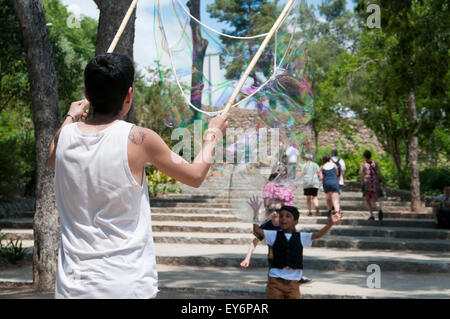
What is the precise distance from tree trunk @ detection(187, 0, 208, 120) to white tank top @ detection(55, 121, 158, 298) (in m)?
2.64

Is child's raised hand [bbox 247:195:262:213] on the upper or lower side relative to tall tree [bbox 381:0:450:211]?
lower

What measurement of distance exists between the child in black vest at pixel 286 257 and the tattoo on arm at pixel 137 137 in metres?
3.22

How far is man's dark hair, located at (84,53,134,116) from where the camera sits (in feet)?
7.54

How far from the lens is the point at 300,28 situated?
5.01m

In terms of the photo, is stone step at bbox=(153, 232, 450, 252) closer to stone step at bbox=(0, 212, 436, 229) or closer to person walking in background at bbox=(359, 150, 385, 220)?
stone step at bbox=(0, 212, 436, 229)

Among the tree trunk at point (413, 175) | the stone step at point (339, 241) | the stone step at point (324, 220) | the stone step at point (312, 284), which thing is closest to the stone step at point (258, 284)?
the stone step at point (312, 284)

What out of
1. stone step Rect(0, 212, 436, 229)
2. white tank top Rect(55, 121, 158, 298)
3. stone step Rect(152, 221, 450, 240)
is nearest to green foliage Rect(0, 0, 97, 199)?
stone step Rect(0, 212, 436, 229)

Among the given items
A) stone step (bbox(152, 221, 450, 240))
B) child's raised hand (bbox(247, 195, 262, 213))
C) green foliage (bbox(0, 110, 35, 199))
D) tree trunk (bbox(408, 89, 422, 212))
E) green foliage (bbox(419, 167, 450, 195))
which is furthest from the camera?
green foliage (bbox(419, 167, 450, 195))

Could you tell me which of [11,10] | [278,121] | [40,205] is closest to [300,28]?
[278,121]

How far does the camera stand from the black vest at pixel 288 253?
5309 mm

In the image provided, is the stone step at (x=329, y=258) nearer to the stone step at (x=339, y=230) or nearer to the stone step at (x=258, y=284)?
the stone step at (x=258, y=284)

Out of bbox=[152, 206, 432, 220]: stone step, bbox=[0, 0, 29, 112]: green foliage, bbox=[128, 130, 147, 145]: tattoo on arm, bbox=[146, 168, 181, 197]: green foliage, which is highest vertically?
bbox=[0, 0, 29, 112]: green foliage
